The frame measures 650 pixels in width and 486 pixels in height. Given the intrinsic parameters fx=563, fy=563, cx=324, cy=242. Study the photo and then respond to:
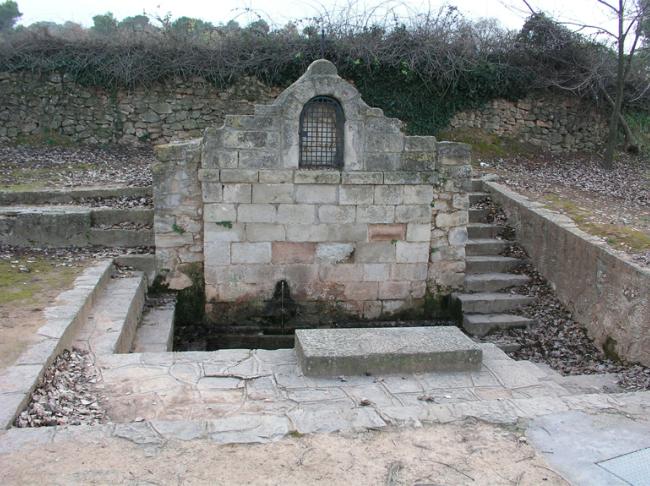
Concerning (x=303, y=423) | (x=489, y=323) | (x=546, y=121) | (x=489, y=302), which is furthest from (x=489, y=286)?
(x=546, y=121)

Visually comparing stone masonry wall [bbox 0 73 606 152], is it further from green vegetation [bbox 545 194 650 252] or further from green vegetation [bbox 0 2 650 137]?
green vegetation [bbox 545 194 650 252]

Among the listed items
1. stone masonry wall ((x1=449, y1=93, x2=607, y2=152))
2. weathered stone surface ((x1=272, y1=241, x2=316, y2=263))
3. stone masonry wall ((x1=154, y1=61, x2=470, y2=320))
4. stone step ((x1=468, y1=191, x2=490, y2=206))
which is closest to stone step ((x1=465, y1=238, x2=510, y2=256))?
stone masonry wall ((x1=154, y1=61, x2=470, y2=320))

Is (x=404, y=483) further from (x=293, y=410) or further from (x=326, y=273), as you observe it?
(x=326, y=273)

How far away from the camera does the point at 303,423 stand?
3684 millimetres

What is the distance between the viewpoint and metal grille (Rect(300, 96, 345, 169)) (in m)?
7.01

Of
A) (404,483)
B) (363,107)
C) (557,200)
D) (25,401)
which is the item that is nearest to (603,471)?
(404,483)

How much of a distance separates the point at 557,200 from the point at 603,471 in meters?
6.81

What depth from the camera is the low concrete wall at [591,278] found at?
6.02 metres

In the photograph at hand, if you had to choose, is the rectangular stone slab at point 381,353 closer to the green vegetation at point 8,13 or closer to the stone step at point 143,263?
the stone step at point 143,263

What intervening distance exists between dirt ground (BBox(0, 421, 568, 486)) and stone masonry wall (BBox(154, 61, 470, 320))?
12.9 feet

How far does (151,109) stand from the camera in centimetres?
1236

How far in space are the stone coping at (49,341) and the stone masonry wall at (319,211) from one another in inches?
54.5

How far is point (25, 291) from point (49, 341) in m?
1.48

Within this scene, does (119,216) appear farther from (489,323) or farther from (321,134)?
(489,323)
